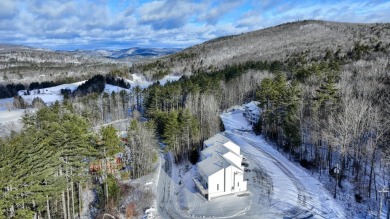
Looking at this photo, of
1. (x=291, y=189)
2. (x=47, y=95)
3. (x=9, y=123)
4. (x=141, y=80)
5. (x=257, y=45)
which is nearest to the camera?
(x=291, y=189)

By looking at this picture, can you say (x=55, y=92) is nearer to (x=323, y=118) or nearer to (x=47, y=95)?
(x=47, y=95)

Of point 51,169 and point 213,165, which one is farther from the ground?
point 51,169

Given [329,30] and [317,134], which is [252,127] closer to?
[317,134]

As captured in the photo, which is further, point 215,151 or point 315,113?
point 315,113

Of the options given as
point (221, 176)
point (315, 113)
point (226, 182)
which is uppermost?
point (315, 113)

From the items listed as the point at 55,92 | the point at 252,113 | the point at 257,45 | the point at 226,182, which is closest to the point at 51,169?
the point at 226,182

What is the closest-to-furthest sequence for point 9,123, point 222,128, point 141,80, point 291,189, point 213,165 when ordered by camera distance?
point 291,189, point 213,165, point 222,128, point 9,123, point 141,80

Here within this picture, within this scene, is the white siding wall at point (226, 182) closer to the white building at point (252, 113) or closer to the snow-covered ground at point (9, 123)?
the white building at point (252, 113)

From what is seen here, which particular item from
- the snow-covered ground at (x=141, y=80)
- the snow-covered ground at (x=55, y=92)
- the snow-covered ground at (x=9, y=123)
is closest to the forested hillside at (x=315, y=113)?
the snow-covered ground at (x=9, y=123)

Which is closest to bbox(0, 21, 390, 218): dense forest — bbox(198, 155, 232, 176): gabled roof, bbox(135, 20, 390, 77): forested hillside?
bbox(198, 155, 232, 176): gabled roof

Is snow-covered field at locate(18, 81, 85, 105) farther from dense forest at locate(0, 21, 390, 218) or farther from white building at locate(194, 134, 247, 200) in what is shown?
white building at locate(194, 134, 247, 200)
